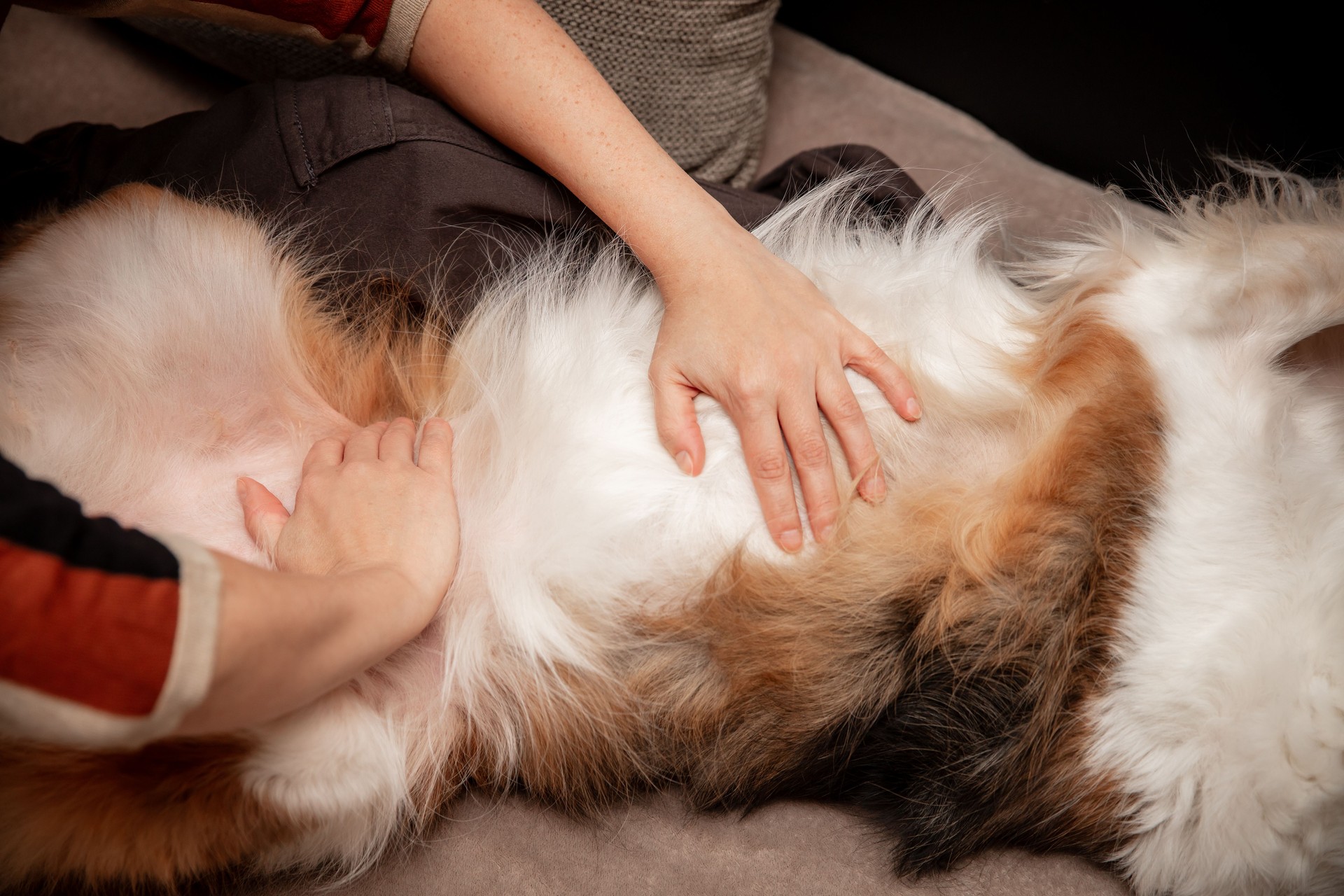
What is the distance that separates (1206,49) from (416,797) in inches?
71.8

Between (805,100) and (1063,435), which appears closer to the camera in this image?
(1063,435)

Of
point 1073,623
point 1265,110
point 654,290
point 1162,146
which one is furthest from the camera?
point 1162,146

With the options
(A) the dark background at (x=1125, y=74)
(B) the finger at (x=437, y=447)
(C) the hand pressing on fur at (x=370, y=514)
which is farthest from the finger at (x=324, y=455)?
(A) the dark background at (x=1125, y=74)

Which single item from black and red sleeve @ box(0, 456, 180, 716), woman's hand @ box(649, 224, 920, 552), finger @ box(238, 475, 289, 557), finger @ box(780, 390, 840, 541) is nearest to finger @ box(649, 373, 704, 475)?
woman's hand @ box(649, 224, 920, 552)

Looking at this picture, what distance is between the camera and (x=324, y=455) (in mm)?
1124

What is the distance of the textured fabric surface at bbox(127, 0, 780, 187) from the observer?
150cm

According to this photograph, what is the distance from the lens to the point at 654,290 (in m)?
1.29

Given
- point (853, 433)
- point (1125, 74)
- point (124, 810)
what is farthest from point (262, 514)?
point (1125, 74)

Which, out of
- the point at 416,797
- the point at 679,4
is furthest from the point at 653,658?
the point at 679,4

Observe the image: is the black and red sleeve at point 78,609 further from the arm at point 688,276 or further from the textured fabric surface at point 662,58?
the textured fabric surface at point 662,58

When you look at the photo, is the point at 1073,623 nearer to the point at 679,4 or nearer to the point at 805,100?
the point at 679,4

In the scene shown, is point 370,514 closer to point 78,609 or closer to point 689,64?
point 78,609

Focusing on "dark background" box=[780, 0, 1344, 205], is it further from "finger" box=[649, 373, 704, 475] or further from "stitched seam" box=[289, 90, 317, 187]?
"stitched seam" box=[289, 90, 317, 187]

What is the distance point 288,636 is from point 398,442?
1.43ft
